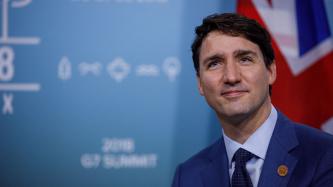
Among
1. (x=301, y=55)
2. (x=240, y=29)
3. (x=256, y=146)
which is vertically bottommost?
(x=256, y=146)

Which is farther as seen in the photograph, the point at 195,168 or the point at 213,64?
the point at 195,168

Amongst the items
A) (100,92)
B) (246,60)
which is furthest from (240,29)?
(100,92)

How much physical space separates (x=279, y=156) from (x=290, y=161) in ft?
0.12

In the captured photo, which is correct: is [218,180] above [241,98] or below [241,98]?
below

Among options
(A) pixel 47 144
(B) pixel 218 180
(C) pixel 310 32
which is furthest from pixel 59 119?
(C) pixel 310 32

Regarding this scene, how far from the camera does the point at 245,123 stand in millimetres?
1517

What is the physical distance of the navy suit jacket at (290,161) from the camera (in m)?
1.39

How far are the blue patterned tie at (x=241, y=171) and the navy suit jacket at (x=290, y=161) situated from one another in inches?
1.8

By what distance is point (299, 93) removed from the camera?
224cm

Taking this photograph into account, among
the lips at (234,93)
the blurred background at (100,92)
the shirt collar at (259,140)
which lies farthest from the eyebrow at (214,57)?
the blurred background at (100,92)

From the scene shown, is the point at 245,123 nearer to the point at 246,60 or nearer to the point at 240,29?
the point at 246,60

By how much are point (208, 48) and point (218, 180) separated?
0.43 meters

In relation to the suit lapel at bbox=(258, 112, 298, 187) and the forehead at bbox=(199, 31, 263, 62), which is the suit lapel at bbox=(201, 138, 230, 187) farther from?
the forehead at bbox=(199, 31, 263, 62)

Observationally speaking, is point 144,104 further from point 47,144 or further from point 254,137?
point 254,137
